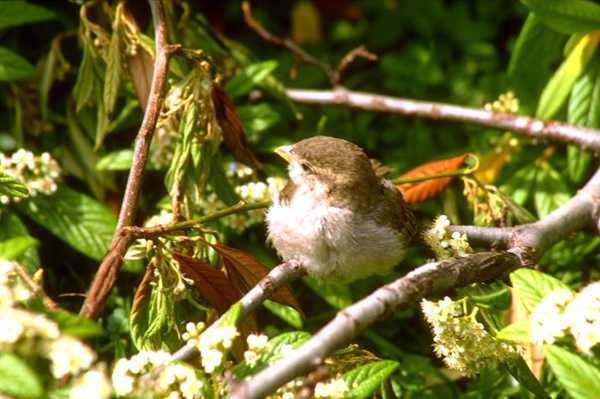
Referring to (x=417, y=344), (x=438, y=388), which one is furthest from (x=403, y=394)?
(x=417, y=344)

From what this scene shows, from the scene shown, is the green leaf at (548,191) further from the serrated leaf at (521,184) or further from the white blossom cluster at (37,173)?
the white blossom cluster at (37,173)

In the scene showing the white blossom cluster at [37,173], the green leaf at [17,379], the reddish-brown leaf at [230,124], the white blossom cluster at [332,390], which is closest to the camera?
the green leaf at [17,379]

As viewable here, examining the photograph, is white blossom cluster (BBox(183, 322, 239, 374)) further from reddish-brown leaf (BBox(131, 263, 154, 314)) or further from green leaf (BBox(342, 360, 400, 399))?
reddish-brown leaf (BBox(131, 263, 154, 314))

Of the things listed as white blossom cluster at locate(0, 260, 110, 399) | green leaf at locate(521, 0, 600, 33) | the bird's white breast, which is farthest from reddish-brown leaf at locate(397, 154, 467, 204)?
white blossom cluster at locate(0, 260, 110, 399)

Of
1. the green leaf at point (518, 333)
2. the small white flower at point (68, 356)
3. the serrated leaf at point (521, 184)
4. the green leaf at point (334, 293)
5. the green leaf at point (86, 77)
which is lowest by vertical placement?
the green leaf at point (334, 293)

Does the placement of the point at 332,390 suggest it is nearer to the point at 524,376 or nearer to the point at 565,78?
the point at 524,376

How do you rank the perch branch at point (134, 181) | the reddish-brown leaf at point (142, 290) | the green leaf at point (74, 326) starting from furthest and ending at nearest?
the reddish-brown leaf at point (142, 290), the perch branch at point (134, 181), the green leaf at point (74, 326)

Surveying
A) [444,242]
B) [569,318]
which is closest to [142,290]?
[444,242]

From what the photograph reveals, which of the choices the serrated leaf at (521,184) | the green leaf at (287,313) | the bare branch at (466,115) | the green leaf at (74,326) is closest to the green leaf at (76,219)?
the green leaf at (287,313)
